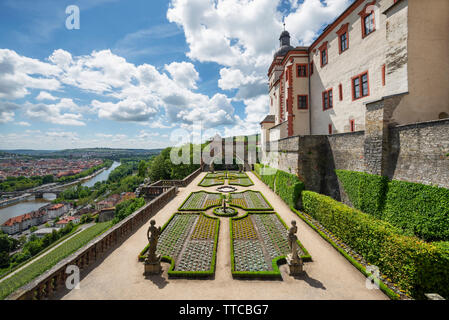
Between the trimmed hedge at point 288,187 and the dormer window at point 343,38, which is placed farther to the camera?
the dormer window at point 343,38

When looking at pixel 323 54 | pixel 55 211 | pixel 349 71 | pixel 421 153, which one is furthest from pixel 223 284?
pixel 55 211

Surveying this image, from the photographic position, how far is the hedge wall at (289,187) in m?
14.3

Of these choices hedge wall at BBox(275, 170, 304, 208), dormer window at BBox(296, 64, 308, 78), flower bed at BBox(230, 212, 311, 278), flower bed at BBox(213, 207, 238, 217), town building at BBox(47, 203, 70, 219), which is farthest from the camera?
town building at BBox(47, 203, 70, 219)

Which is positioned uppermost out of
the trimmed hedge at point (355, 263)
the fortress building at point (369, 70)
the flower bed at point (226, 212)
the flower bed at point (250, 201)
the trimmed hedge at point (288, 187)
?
the fortress building at point (369, 70)

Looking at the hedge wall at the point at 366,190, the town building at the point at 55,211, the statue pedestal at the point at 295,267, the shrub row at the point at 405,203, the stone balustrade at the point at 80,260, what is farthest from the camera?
the town building at the point at 55,211

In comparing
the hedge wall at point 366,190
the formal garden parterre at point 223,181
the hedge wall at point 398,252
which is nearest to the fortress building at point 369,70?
the hedge wall at point 366,190

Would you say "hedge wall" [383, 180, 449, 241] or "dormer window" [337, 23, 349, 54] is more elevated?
"dormer window" [337, 23, 349, 54]

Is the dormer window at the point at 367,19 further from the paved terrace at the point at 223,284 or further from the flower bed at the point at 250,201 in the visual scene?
the paved terrace at the point at 223,284

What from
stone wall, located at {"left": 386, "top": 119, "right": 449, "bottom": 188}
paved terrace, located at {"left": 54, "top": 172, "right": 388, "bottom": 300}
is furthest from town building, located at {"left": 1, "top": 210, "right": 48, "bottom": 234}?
stone wall, located at {"left": 386, "top": 119, "right": 449, "bottom": 188}

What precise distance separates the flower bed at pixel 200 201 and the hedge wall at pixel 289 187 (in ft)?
18.6

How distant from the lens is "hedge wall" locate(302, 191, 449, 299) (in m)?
5.12

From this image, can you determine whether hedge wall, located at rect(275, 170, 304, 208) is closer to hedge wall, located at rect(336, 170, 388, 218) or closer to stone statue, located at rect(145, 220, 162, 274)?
hedge wall, located at rect(336, 170, 388, 218)

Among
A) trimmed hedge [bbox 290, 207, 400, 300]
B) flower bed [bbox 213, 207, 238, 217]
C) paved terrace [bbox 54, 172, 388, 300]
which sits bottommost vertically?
paved terrace [bbox 54, 172, 388, 300]

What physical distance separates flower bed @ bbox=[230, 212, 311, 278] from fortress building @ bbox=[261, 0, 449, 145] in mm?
8426
